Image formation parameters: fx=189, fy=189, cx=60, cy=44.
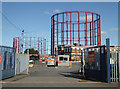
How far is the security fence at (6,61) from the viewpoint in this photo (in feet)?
52.5

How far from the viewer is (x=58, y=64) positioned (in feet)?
150

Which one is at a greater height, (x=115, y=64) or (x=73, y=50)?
(x=73, y=50)

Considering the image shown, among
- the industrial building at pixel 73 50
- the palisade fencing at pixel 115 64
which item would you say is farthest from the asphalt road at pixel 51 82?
the industrial building at pixel 73 50

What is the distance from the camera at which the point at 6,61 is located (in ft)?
56.4

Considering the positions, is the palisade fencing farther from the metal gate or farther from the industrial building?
the industrial building

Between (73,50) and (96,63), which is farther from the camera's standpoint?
(73,50)

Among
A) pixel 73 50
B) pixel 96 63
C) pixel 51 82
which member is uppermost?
pixel 73 50

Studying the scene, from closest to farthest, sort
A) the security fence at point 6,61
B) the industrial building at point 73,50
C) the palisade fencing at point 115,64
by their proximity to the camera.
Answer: the palisade fencing at point 115,64 < the security fence at point 6,61 < the industrial building at point 73,50

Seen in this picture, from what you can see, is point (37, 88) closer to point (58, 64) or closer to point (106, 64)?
point (106, 64)

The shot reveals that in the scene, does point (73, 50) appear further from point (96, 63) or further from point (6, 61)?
point (96, 63)

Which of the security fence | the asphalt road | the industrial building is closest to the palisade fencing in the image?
the asphalt road

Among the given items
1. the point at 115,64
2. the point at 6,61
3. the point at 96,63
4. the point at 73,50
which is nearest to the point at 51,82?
the point at 96,63

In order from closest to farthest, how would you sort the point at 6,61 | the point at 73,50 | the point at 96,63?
the point at 96,63, the point at 6,61, the point at 73,50

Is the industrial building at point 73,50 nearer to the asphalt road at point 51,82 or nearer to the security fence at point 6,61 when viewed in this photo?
the security fence at point 6,61
